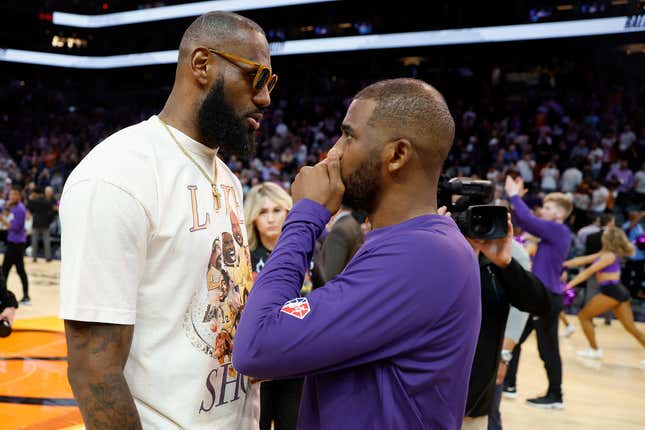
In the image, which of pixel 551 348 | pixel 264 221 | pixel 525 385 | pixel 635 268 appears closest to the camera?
pixel 264 221

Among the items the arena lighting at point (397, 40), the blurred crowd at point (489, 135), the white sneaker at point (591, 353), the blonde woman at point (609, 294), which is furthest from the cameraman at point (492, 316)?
the arena lighting at point (397, 40)

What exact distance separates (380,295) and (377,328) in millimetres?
61

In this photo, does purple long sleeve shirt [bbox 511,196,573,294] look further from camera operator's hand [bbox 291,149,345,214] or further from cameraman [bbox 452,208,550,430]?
camera operator's hand [bbox 291,149,345,214]

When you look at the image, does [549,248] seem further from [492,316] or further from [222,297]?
[222,297]

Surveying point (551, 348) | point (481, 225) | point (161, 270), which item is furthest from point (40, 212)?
point (161, 270)

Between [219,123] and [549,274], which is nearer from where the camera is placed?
[219,123]

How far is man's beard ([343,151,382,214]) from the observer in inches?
50.5

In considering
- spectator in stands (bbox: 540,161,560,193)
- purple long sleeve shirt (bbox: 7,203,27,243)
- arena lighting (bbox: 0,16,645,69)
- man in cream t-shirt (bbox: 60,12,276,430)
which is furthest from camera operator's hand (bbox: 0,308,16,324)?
arena lighting (bbox: 0,16,645,69)

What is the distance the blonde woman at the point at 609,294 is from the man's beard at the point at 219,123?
560cm

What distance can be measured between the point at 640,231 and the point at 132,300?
32.0 ft

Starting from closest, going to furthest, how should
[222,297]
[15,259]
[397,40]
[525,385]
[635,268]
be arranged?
[222,297], [525,385], [15,259], [635,268], [397,40]

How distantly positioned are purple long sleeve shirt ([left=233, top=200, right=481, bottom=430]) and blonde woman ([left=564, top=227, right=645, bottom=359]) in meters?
5.52

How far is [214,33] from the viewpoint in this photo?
147 centimetres

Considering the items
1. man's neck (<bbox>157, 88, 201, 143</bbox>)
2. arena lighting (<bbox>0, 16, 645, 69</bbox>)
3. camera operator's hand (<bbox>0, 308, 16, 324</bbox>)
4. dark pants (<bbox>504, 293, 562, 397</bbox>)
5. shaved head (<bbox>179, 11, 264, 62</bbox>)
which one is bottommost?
dark pants (<bbox>504, 293, 562, 397</bbox>)
